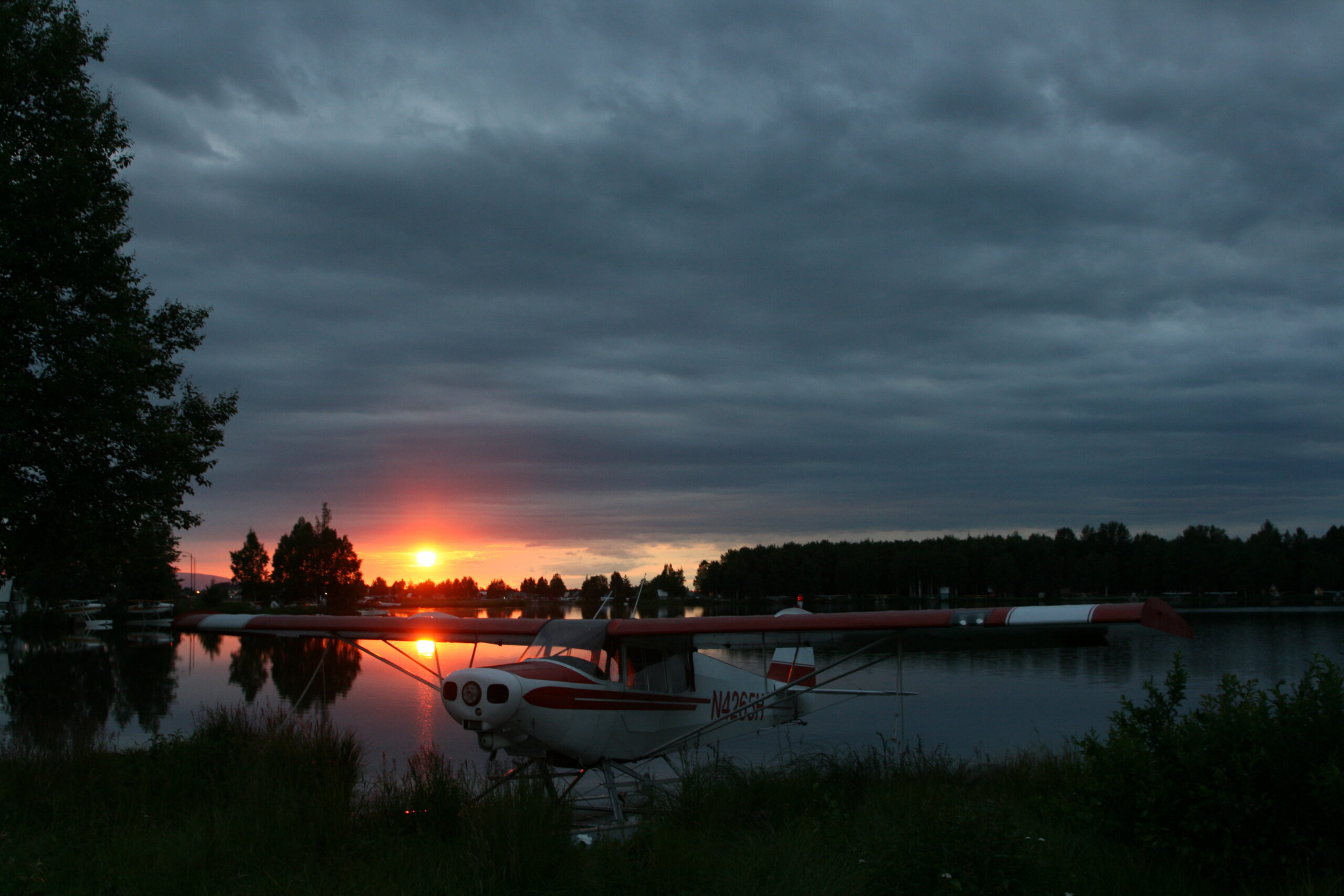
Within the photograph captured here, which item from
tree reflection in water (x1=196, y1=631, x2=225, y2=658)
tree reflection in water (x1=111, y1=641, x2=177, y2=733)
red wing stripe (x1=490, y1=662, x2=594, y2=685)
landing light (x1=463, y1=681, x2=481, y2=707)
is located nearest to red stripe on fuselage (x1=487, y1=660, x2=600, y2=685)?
red wing stripe (x1=490, y1=662, x2=594, y2=685)

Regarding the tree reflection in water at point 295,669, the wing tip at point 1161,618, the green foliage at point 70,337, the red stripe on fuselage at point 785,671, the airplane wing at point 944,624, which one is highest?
the green foliage at point 70,337

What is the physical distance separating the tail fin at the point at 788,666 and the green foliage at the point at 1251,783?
9.98 metres

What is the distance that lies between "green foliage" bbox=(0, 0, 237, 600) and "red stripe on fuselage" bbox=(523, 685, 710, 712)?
6.53 meters

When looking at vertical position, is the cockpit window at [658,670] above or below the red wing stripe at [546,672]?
below

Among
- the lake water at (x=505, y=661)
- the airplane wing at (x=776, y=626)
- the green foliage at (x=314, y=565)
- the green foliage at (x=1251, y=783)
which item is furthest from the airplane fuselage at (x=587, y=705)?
the green foliage at (x=314, y=565)

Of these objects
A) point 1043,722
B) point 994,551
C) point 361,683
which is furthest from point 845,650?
point 994,551

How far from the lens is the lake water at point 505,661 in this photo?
62.8 feet

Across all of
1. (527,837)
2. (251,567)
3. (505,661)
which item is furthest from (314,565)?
(527,837)

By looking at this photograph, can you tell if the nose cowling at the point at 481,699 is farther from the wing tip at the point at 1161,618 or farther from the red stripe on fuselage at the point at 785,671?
the red stripe on fuselage at the point at 785,671

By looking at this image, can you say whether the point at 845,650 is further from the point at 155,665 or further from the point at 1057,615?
the point at 1057,615

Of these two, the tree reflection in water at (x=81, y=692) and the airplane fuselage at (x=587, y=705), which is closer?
the airplane fuselage at (x=587, y=705)

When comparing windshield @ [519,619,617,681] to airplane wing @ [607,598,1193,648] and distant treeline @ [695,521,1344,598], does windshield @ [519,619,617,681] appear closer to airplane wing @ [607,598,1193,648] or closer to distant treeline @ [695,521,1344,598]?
airplane wing @ [607,598,1193,648]

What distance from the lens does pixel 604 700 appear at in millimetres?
9758

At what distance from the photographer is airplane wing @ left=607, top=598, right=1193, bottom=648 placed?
25.0 ft
